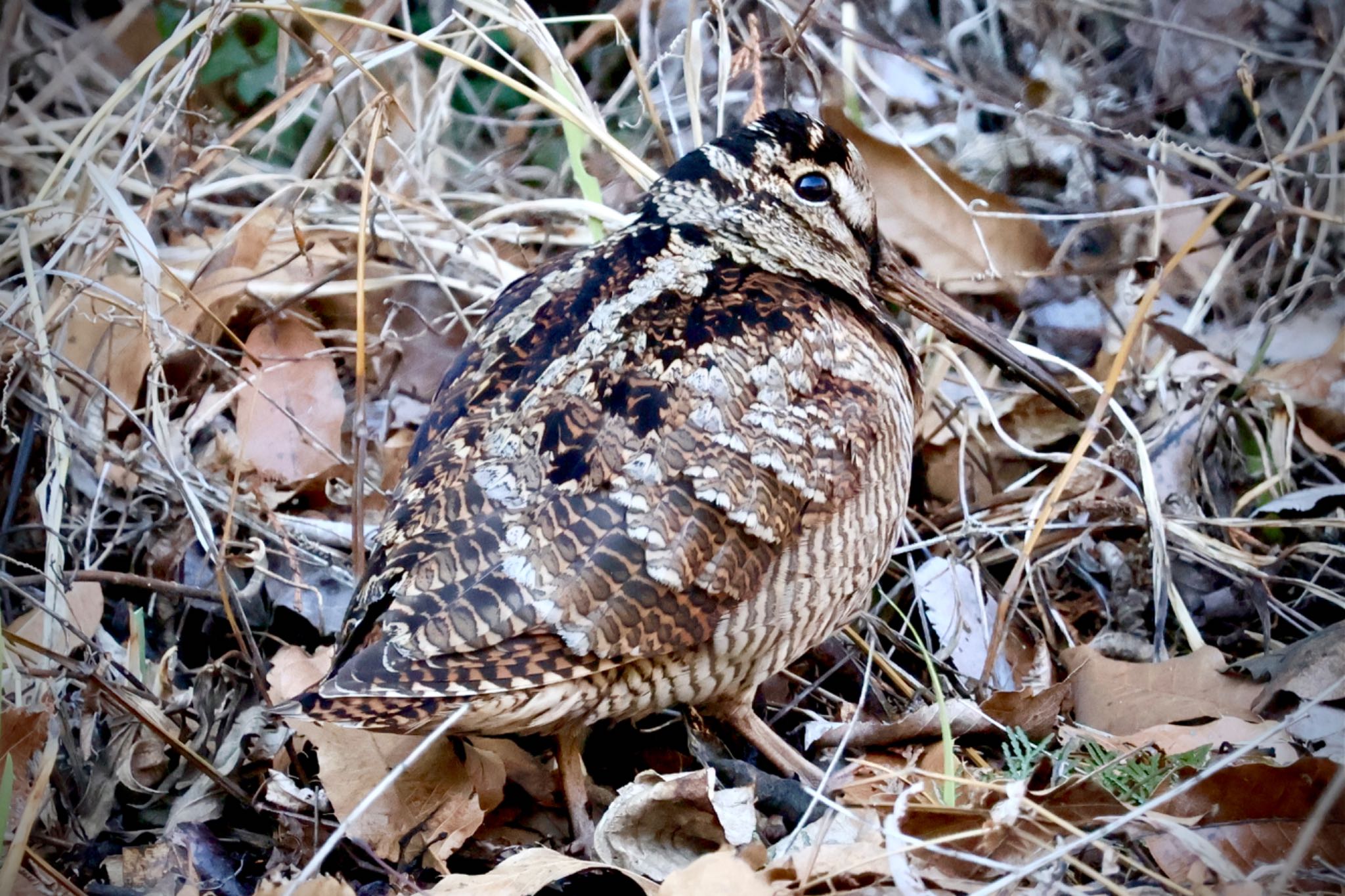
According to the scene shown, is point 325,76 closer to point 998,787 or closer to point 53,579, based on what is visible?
point 53,579

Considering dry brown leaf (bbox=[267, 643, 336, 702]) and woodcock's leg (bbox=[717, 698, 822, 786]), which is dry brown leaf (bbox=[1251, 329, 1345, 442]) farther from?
dry brown leaf (bbox=[267, 643, 336, 702])

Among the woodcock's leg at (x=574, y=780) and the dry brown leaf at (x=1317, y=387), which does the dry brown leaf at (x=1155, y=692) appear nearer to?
the dry brown leaf at (x=1317, y=387)

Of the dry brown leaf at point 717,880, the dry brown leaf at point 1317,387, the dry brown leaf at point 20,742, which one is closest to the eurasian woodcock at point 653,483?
the dry brown leaf at point 717,880

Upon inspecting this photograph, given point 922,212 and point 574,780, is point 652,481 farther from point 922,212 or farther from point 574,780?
point 922,212

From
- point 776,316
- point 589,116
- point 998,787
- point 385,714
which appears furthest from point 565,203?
point 998,787

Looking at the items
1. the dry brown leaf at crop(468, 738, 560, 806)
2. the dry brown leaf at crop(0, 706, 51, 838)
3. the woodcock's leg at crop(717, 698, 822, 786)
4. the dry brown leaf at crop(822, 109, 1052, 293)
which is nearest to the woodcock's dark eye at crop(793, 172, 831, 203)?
the dry brown leaf at crop(822, 109, 1052, 293)

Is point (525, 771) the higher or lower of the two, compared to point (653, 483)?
lower

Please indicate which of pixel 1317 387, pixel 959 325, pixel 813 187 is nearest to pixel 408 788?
pixel 813 187

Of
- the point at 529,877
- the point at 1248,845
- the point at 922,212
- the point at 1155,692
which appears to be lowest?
the point at 1155,692

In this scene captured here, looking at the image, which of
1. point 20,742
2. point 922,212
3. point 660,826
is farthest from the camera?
point 922,212
